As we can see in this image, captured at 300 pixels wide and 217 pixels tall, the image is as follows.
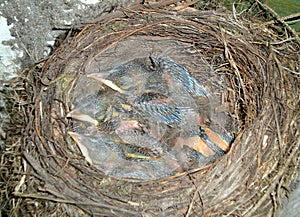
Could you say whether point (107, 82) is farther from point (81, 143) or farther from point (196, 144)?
point (196, 144)

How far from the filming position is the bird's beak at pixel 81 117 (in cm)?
172

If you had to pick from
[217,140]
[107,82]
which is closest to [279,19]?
[217,140]

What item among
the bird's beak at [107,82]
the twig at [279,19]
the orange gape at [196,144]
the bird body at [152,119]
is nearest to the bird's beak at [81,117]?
the bird body at [152,119]

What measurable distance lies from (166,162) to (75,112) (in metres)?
0.34

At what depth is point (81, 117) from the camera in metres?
1.76

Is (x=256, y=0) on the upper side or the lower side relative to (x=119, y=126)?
upper

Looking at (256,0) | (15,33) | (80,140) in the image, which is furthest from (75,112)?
(256,0)

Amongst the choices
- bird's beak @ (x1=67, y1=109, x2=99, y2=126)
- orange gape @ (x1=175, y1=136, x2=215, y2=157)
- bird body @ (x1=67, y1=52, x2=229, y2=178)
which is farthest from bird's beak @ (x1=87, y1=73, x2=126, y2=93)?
orange gape @ (x1=175, y1=136, x2=215, y2=157)

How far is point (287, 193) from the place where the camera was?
4.86ft

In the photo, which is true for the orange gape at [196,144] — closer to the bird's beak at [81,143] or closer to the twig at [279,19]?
the bird's beak at [81,143]

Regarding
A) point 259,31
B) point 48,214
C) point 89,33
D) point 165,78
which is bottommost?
point 48,214

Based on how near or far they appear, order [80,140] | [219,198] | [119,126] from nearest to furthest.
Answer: [219,198]
[80,140]
[119,126]

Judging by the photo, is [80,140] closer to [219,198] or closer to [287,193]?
[219,198]

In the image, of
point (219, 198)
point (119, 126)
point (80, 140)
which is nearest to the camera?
point (219, 198)
